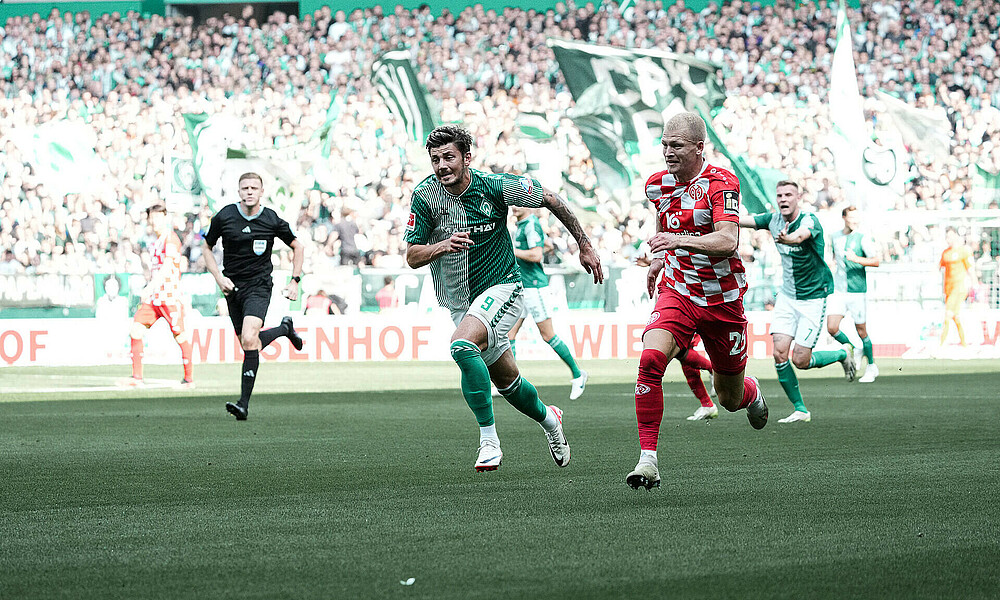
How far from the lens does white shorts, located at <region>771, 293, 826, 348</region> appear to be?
1195cm

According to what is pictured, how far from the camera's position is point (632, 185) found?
26734mm

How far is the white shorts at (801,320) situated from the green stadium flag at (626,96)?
14.8 m

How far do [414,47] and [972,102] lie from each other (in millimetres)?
12310

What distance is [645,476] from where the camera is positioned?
262 inches

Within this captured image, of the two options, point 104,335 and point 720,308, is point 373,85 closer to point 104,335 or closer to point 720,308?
point 104,335

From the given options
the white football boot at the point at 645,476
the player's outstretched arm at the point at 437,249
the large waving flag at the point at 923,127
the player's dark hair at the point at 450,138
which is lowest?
the white football boot at the point at 645,476

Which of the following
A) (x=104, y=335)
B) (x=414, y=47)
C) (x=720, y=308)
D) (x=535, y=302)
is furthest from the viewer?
(x=414, y=47)

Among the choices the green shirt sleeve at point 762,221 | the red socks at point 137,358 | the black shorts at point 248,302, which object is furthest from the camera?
the red socks at point 137,358

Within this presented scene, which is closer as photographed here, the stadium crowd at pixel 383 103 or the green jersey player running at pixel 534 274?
the green jersey player running at pixel 534 274

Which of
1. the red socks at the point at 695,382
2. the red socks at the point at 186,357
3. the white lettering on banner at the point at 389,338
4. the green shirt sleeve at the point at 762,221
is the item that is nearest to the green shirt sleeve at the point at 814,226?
the green shirt sleeve at the point at 762,221

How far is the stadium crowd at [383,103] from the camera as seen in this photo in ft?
83.0

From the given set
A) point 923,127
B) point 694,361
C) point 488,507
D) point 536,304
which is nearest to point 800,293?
point 694,361

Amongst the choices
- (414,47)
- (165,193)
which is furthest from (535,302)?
(414,47)

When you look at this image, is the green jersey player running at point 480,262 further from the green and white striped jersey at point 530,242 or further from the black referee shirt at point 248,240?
the green and white striped jersey at point 530,242
